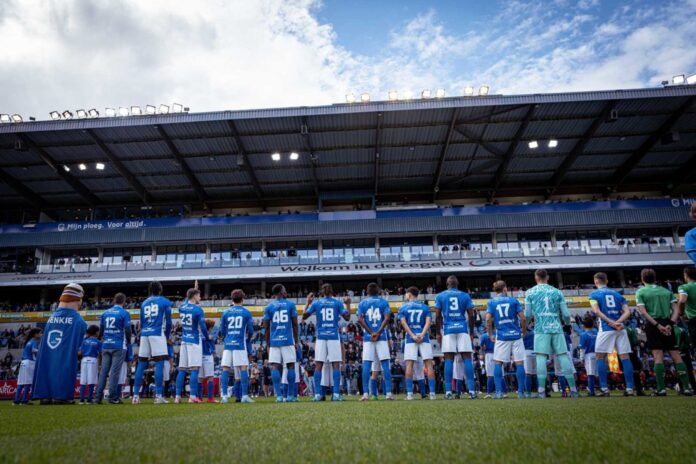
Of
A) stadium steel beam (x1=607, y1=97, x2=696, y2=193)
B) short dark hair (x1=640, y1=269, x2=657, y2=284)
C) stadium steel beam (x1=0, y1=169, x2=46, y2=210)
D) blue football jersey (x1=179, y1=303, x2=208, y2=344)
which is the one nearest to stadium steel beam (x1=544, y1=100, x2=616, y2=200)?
stadium steel beam (x1=607, y1=97, x2=696, y2=193)

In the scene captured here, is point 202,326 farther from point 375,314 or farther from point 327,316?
point 375,314

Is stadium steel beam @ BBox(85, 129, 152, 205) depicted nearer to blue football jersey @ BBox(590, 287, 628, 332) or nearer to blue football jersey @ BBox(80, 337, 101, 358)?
blue football jersey @ BBox(80, 337, 101, 358)

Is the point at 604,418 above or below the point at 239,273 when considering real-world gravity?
below

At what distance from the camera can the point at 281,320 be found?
30.2ft

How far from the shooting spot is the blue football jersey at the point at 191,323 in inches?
377

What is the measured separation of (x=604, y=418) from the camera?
3.60 meters

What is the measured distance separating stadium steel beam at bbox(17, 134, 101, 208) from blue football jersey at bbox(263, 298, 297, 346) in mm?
31859

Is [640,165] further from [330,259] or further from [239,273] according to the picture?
[239,273]

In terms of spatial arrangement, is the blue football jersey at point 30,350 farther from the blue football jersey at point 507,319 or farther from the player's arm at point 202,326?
the blue football jersey at point 507,319

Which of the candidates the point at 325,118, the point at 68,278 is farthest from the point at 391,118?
the point at 68,278

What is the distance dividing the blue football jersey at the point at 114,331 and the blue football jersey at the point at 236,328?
2.05m

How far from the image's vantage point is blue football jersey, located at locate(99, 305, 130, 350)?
30.9 feet

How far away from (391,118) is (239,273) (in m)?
16.5

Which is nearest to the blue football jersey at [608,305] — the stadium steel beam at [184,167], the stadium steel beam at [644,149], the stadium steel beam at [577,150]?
the stadium steel beam at [577,150]
